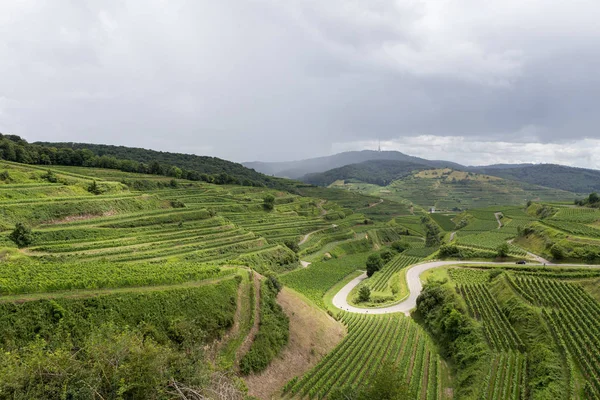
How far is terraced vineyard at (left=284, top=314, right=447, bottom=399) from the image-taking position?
3341 cm

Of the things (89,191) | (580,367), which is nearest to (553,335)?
(580,367)

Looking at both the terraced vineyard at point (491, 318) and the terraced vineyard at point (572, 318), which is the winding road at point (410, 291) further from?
the terraced vineyard at point (572, 318)

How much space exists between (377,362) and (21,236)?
54.6 metres

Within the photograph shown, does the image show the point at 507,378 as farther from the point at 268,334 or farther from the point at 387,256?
the point at 387,256

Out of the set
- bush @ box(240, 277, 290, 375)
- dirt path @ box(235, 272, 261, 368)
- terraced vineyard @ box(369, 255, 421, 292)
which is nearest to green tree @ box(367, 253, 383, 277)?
terraced vineyard @ box(369, 255, 421, 292)

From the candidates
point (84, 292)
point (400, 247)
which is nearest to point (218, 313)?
point (84, 292)

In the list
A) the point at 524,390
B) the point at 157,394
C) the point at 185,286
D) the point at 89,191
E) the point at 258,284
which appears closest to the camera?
the point at 157,394

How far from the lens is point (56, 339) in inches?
991

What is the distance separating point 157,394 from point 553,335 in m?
43.3

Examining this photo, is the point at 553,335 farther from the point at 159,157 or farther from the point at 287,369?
the point at 159,157

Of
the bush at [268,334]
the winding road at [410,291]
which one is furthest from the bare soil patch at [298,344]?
the winding road at [410,291]

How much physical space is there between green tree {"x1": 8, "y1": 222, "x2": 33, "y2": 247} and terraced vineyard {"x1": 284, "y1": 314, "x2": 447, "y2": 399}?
44970mm

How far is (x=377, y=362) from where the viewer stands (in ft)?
124

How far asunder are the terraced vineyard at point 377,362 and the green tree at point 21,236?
44970 mm
